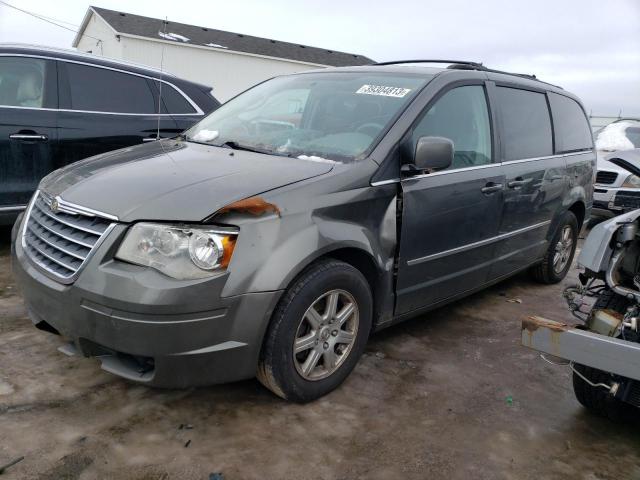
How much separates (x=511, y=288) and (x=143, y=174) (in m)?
3.72

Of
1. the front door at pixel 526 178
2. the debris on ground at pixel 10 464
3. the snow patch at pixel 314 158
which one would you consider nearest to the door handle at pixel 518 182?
the front door at pixel 526 178

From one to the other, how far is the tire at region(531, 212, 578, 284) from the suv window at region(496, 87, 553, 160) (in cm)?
80

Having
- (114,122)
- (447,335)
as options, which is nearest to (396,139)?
(447,335)

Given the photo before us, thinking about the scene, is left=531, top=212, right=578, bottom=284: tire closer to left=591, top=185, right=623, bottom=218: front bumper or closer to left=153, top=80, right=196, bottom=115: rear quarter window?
left=591, top=185, right=623, bottom=218: front bumper

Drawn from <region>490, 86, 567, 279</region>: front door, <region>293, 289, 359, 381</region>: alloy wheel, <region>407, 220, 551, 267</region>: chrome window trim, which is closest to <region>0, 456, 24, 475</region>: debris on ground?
<region>293, 289, 359, 381</region>: alloy wheel

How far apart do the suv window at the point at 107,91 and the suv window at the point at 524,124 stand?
3.32 m

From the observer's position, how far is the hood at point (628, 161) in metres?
3.10

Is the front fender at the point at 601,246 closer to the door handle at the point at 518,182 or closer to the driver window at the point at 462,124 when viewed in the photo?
the driver window at the point at 462,124

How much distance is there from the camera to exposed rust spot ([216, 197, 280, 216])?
7.85 ft

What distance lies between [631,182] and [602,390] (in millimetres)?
6684

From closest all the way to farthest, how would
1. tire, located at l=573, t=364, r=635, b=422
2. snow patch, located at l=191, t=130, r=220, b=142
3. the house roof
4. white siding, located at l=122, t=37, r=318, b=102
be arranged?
1. tire, located at l=573, t=364, r=635, b=422
2. snow patch, located at l=191, t=130, r=220, b=142
3. white siding, located at l=122, t=37, r=318, b=102
4. the house roof

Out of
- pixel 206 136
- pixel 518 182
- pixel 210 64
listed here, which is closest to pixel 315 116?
pixel 206 136

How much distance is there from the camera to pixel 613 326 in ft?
8.18

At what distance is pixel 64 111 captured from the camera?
4.84 meters
